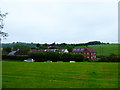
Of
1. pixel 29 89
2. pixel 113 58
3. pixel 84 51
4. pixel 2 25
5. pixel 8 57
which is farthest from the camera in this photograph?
pixel 84 51

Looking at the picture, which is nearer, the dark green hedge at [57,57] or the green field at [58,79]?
the green field at [58,79]

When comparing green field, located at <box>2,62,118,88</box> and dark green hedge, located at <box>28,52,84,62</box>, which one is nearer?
green field, located at <box>2,62,118,88</box>

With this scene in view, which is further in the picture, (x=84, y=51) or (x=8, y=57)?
(x=84, y=51)

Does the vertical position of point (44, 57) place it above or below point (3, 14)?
below

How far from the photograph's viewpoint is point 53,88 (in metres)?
13.0

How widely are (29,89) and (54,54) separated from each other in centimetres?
5767

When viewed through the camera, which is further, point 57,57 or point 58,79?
point 57,57

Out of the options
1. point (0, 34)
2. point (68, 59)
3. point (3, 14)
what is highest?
point (3, 14)

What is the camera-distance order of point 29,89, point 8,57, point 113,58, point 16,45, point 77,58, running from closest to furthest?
point 29,89, point 113,58, point 77,58, point 8,57, point 16,45

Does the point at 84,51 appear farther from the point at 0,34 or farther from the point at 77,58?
the point at 0,34

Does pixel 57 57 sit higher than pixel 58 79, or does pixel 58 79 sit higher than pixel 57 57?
pixel 58 79

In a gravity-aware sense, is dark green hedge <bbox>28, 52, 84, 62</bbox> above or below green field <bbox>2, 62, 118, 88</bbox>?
below

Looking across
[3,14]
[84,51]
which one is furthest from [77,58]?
[3,14]

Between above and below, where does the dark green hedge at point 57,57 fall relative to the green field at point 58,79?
below
